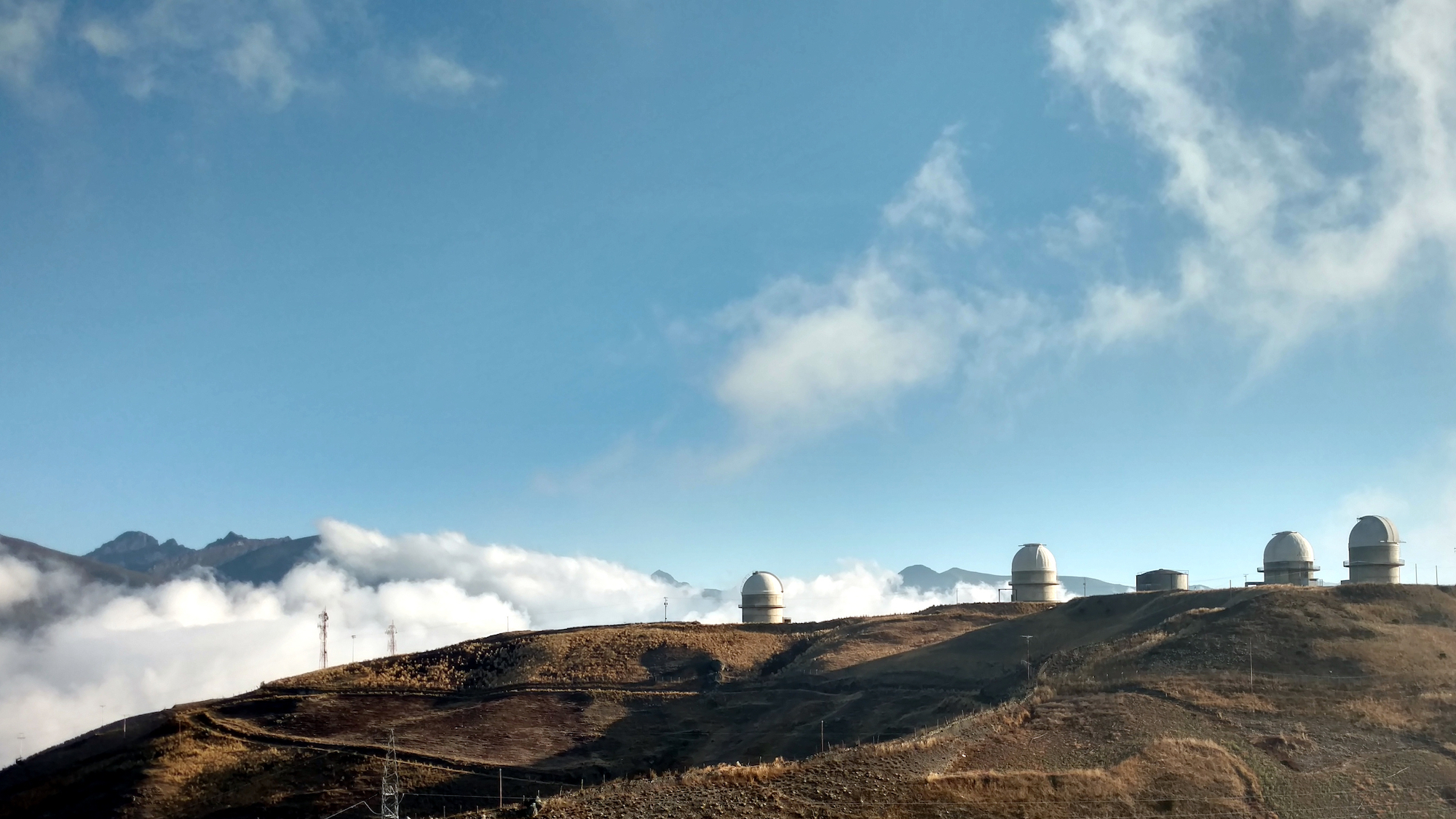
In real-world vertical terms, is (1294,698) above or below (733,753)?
above

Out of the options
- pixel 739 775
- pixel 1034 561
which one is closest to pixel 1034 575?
pixel 1034 561

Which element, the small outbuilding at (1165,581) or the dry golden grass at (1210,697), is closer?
the dry golden grass at (1210,697)

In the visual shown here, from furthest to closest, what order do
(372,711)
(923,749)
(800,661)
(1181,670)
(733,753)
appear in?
(800,661)
(372,711)
(733,753)
(1181,670)
(923,749)

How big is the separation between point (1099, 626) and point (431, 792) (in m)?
45.8

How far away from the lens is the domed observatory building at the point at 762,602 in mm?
102000

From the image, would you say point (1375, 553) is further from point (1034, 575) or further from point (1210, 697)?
point (1210, 697)

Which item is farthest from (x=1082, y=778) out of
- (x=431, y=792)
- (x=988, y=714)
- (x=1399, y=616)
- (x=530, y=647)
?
(x=530, y=647)

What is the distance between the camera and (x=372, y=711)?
64062 mm

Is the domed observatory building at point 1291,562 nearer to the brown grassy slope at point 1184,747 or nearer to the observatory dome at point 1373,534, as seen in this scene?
the observatory dome at point 1373,534

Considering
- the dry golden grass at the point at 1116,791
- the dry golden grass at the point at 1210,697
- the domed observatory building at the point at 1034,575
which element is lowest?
the dry golden grass at the point at 1116,791

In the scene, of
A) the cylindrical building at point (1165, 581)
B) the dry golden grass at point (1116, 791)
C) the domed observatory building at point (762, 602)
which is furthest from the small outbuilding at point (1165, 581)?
the dry golden grass at point (1116, 791)

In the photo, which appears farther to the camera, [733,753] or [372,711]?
[372,711]

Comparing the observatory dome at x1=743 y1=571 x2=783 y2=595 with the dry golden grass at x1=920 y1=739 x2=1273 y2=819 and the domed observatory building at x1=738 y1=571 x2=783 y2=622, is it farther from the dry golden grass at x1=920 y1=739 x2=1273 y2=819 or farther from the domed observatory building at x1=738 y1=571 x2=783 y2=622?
the dry golden grass at x1=920 y1=739 x2=1273 y2=819

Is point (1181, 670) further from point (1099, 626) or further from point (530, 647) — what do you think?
point (530, 647)
